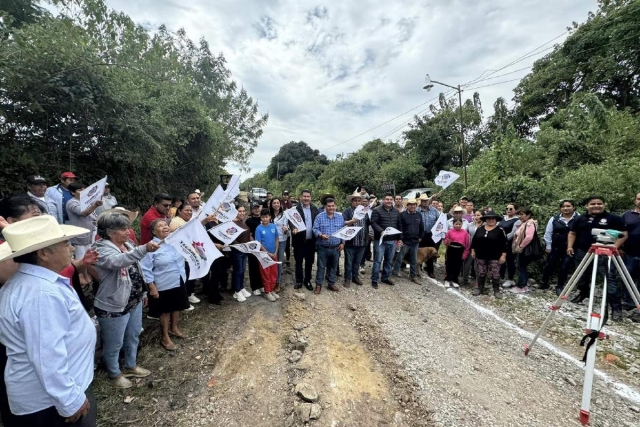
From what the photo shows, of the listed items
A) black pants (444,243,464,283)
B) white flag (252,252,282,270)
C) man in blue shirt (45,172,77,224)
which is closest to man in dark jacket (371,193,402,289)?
black pants (444,243,464,283)

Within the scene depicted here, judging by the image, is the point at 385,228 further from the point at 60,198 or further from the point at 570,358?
the point at 60,198

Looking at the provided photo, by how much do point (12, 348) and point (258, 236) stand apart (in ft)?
13.0

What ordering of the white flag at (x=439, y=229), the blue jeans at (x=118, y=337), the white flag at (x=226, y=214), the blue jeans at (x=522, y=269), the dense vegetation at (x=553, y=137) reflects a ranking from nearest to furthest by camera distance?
the blue jeans at (x=118, y=337) → the white flag at (x=226, y=214) → the blue jeans at (x=522, y=269) → the white flag at (x=439, y=229) → the dense vegetation at (x=553, y=137)

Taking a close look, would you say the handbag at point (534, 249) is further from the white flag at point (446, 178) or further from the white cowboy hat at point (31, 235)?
the white cowboy hat at point (31, 235)

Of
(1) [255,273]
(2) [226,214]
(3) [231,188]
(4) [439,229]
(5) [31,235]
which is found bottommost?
(1) [255,273]

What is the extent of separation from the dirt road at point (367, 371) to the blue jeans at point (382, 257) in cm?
105

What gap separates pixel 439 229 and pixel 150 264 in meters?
5.79

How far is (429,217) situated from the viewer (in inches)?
277

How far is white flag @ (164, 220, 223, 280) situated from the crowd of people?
16 cm

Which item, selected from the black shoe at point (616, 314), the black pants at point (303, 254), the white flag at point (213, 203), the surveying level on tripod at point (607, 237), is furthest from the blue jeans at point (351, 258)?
the black shoe at point (616, 314)

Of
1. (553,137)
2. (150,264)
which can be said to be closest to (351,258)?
(150,264)

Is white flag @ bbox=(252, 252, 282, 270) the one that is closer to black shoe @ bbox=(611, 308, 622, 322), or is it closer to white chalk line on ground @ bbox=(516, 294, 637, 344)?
white chalk line on ground @ bbox=(516, 294, 637, 344)

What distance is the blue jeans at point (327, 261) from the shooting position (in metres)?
5.66

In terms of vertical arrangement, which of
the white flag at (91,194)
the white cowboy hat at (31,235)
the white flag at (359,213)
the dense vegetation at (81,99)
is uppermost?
the dense vegetation at (81,99)
